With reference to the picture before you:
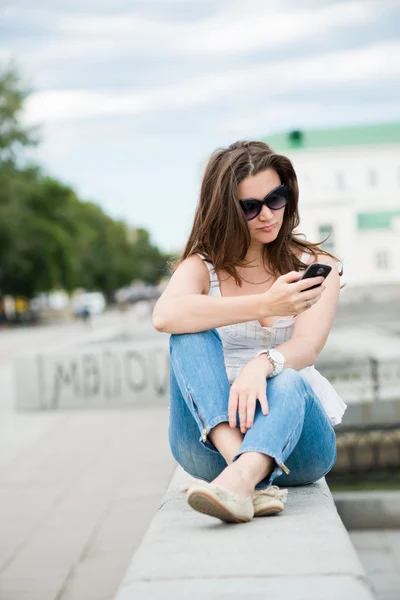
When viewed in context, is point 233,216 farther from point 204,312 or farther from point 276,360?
point 276,360

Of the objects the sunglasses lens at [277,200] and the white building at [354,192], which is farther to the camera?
the white building at [354,192]

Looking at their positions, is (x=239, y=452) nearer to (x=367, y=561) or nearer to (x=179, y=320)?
(x=179, y=320)

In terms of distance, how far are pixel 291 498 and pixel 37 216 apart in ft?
156

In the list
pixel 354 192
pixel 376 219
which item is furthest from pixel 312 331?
pixel 354 192

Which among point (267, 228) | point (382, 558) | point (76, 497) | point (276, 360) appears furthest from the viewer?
point (76, 497)

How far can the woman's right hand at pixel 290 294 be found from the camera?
291 cm

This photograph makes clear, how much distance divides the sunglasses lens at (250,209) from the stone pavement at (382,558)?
2419mm

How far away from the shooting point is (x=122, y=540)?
17.7ft

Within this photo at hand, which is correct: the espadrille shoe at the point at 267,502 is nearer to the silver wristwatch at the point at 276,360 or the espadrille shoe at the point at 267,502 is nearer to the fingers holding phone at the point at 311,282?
the silver wristwatch at the point at 276,360

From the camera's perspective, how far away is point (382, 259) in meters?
60.2

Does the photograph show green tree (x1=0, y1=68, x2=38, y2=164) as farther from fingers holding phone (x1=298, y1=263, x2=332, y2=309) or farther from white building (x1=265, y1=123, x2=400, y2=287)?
fingers holding phone (x1=298, y1=263, x2=332, y2=309)

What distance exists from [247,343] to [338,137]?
62.6 m

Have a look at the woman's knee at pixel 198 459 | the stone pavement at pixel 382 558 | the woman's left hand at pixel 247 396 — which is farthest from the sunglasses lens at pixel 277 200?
the stone pavement at pixel 382 558

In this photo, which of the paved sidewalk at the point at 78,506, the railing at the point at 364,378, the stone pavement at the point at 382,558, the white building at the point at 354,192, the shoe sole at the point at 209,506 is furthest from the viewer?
the white building at the point at 354,192
